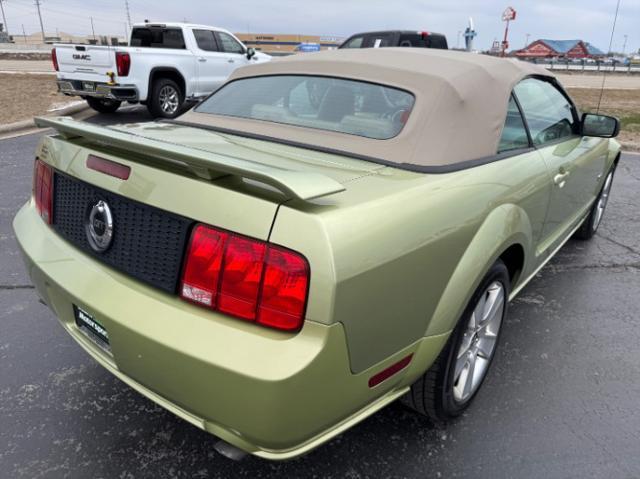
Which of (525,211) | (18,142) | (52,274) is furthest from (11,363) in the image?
(18,142)

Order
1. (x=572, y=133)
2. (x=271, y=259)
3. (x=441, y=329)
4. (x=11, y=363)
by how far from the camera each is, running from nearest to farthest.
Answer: (x=271, y=259)
(x=441, y=329)
(x=11, y=363)
(x=572, y=133)

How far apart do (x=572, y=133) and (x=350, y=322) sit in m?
2.82

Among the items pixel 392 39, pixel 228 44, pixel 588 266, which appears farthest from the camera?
pixel 392 39

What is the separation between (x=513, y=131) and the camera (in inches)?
106

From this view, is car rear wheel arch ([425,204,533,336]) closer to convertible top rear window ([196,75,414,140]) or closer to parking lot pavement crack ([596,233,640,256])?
convertible top rear window ([196,75,414,140])

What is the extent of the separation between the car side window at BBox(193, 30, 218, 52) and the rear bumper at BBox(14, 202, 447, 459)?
33.3 feet

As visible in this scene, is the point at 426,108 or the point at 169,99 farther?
the point at 169,99

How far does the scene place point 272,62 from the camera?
3.12m

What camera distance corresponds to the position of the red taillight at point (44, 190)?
2228 millimetres

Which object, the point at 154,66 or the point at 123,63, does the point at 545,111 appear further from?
the point at 154,66

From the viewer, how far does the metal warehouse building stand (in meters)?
50.9

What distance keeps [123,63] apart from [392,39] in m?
6.51

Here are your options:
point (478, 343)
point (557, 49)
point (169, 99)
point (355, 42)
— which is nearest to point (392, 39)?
point (355, 42)

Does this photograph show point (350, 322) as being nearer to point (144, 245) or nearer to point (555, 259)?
point (144, 245)
